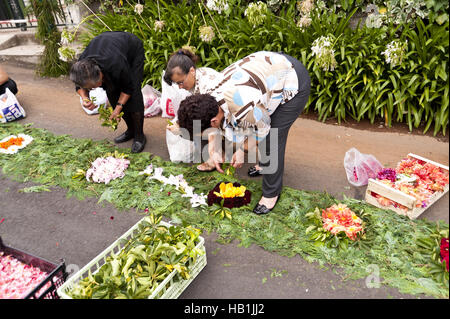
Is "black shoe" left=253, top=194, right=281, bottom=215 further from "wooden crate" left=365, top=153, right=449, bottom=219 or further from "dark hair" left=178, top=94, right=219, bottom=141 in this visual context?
"dark hair" left=178, top=94, right=219, bottom=141

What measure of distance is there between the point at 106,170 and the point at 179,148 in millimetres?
816

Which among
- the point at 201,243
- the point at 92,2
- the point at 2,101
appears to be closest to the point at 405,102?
the point at 201,243

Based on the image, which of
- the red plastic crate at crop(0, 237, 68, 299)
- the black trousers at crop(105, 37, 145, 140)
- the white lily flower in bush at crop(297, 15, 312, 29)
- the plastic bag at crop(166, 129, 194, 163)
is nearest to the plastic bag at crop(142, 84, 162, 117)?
the black trousers at crop(105, 37, 145, 140)

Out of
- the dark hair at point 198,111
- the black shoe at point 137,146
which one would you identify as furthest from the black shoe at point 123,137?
the dark hair at point 198,111

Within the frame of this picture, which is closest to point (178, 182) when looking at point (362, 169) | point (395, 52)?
point (362, 169)

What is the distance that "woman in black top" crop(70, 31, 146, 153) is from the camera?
2955 millimetres

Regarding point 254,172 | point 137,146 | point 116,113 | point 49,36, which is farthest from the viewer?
point 49,36

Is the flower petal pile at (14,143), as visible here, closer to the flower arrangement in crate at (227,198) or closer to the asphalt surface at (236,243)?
the asphalt surface at (236,243)

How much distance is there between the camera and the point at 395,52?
146 inches

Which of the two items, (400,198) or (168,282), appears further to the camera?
(400,198)

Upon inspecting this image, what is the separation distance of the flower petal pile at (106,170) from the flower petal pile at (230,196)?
1.15 m

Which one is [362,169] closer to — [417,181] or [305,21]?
[417,181]

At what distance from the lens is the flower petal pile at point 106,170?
11.3 ft

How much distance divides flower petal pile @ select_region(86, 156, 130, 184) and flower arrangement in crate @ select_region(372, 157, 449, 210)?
2.56 metres
